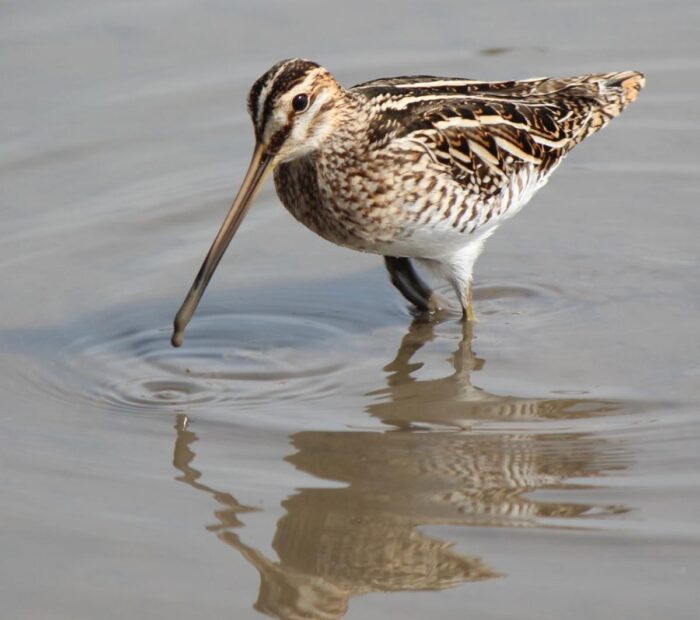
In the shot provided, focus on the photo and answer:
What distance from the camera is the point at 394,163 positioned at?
24.5 feet

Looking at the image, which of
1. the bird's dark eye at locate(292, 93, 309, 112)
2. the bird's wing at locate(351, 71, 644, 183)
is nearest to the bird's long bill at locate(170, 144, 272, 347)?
the bird's dark eye at locate(292, 93, 309, 112)

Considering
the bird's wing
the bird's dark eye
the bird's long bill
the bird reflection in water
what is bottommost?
the bird reflection in water

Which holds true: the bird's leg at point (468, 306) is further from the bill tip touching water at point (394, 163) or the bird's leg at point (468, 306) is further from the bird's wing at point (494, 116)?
the bird's wing at point (494, 116)

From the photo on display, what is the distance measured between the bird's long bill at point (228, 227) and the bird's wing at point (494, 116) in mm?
722

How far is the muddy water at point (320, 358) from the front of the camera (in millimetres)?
5660

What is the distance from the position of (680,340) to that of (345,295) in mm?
1893

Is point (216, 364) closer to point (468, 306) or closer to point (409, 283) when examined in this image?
point (409, 283)

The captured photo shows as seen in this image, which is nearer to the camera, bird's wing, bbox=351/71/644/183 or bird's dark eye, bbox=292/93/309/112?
bird's dark eye, bbox=292/93/309/112

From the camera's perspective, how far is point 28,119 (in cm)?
998

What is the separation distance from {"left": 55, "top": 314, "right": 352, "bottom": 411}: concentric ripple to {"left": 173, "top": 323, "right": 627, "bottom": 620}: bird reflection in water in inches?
12.2

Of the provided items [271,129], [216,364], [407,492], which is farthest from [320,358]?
[407,492]

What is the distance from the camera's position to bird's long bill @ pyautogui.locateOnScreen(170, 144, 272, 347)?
22.9 ft

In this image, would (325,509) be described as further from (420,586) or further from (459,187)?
(459,187)

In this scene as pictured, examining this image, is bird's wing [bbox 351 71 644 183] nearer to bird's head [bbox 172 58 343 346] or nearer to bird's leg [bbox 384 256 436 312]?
bird's head [bbox 172 58 343 346]
